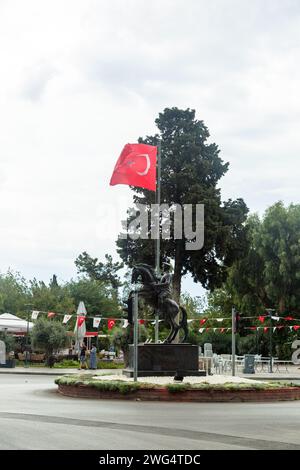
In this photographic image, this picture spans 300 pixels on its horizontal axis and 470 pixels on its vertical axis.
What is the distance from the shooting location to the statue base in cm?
2667

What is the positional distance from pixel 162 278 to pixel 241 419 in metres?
11.9

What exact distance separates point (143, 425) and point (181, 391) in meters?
7.06

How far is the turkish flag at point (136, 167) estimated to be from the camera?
35.7 m

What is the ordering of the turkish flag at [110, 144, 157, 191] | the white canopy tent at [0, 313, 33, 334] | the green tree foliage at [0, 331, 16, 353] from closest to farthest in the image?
the turkish flag at [110, 144, 157, 191] < the white canopy tent at [0, 313, 33, 334] < the green tree foliage at [0, 331, 16, 353]

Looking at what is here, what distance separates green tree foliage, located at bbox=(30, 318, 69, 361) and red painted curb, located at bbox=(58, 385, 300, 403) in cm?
2395

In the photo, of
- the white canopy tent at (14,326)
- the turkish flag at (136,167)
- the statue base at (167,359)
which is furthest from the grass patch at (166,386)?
the white canopy tent at (14,326)

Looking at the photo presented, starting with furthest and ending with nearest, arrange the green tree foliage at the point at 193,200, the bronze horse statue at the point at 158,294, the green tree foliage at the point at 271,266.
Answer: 1. the green tree foliage at the point at 271,266
2. the green tree foliage at the point at 193,200
3. the bronze horse statue at the point at 158,294

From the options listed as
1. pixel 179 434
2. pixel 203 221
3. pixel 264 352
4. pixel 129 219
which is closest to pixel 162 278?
pixel 179 434

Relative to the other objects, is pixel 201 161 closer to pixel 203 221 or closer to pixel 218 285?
pixel 203 221

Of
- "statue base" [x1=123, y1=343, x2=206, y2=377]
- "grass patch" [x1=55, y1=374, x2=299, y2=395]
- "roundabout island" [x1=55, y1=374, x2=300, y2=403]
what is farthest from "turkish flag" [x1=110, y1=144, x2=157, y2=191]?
"grass patch" [x1=55, y1=374, x2=299, y2=395]

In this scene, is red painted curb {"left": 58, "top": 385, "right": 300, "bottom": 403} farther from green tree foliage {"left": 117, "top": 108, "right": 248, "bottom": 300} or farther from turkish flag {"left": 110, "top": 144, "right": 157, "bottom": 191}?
green tree foliage {"left": 117, "top": 108, "right": 248, "bottom": 300}

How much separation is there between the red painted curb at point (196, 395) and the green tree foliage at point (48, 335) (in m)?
24.0

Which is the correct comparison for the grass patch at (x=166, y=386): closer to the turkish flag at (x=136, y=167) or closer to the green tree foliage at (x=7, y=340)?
the turkish flag at (x=136, y=167)

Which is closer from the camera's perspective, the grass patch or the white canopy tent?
the grass patch
